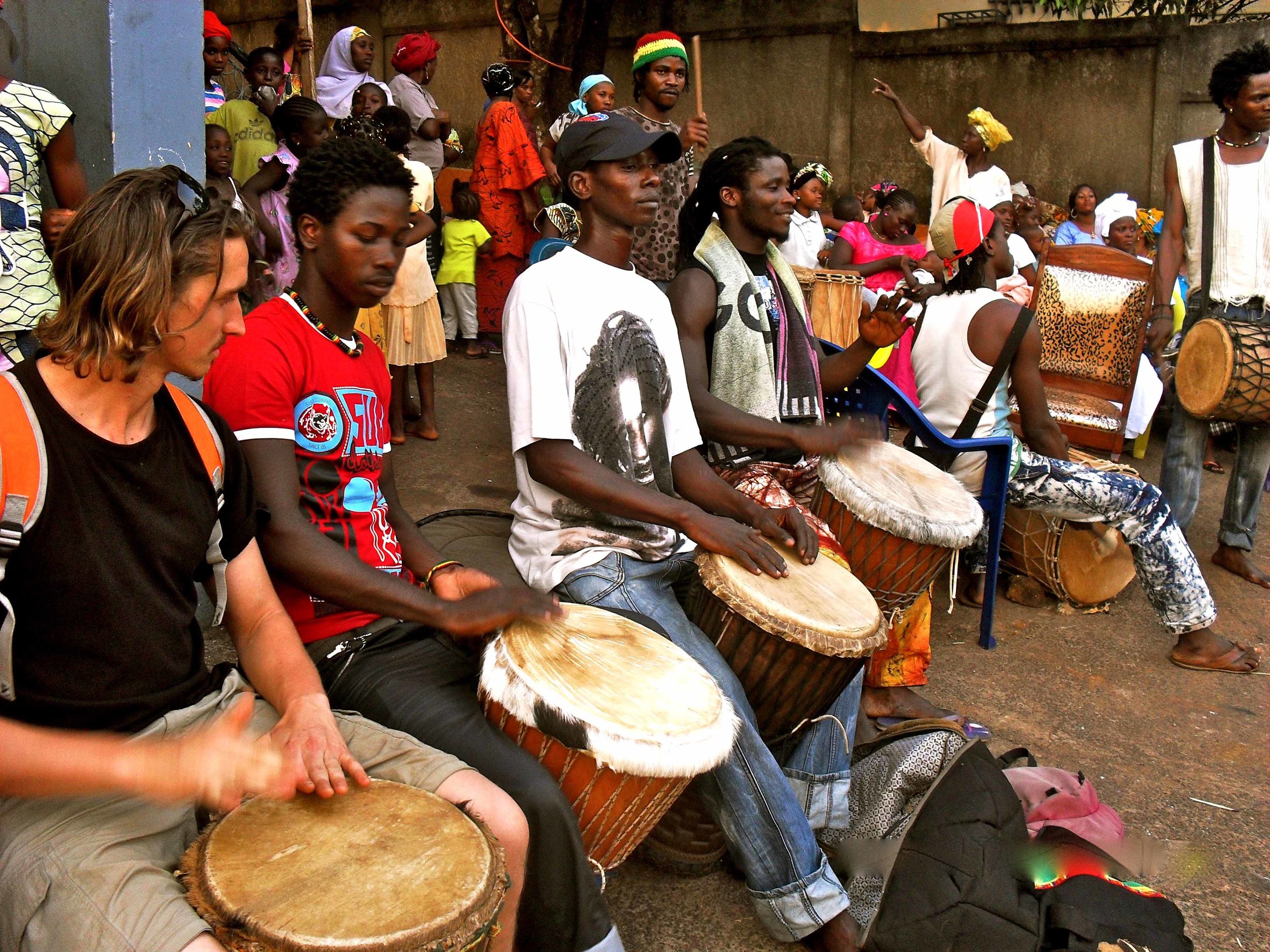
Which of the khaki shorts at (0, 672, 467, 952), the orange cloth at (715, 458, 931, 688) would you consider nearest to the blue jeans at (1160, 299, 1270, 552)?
the orange cloth at (715, 458, 931, 688)

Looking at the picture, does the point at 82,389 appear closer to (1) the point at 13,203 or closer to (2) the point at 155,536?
(2) the point at 155,536

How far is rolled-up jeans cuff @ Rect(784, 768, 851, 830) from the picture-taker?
2965 mm

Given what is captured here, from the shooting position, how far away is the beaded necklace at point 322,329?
8.20 ft

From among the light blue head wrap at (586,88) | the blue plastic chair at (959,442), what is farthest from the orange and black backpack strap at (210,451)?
the light blue head wrap at (586,88)

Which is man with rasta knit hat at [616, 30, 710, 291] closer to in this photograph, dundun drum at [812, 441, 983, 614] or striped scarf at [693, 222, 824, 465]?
striped scarf at [693, 222, 824, 465]

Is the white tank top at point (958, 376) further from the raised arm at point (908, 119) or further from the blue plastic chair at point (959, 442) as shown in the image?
the raised arm at point (908, 119)

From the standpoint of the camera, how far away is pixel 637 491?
288 centimetres

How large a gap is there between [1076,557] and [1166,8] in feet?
29.4

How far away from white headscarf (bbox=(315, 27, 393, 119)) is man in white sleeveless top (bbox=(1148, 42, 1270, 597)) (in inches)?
187

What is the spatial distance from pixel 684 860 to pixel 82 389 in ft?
6.18

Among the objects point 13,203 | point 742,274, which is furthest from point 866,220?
point 13,203

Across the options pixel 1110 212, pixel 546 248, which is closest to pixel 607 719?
pixel 546 248

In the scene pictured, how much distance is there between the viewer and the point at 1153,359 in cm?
731

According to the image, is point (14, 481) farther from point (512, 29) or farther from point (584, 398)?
point (512, 29)
